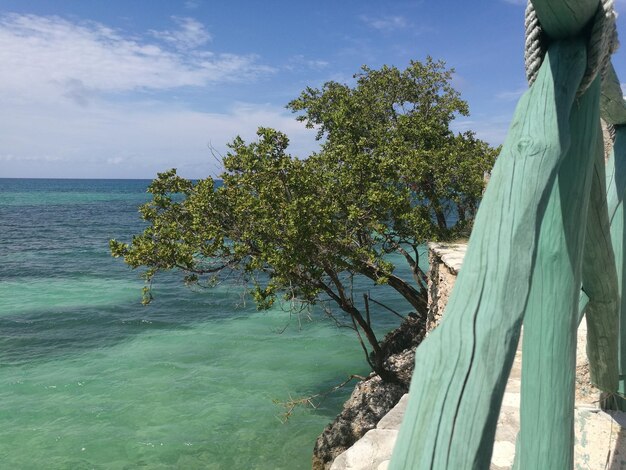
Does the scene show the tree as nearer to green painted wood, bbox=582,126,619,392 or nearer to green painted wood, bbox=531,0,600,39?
green painted wood, bbox=582,126,619,392

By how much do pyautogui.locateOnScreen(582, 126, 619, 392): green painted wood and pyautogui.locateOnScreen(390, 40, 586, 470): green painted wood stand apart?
44 centimetres

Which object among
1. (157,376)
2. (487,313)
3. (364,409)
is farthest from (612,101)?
(157,376)

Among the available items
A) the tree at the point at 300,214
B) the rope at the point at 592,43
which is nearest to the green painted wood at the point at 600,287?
the rope at the point at 592,43

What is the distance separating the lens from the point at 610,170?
2.85 meters

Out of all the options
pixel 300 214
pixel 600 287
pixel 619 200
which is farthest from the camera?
pixel 300 214

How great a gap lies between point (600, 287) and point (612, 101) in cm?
95

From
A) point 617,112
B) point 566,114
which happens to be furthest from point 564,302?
point 617,112

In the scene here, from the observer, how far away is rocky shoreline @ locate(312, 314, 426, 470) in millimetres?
9180

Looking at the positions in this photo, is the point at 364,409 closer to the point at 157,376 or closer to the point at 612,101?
the point at 157,376

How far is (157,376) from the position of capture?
14.3 meters

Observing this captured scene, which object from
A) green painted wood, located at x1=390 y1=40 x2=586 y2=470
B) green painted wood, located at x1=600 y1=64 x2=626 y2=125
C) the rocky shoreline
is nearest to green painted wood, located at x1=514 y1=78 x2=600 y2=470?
green painted wood, located at x1=390 y1=40 x2=586 y2=470

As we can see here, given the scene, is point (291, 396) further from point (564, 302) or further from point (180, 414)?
point (564, 302)

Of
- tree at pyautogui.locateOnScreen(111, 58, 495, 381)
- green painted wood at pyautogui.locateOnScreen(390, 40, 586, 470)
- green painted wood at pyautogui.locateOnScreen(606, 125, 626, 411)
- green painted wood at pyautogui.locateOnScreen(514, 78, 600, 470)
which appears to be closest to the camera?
green painted wood at pyautogui.locateOnScreen(390, 40, 586, 470)

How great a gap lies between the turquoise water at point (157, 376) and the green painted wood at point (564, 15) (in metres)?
9.32
